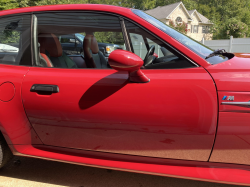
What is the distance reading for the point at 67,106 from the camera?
1732mm

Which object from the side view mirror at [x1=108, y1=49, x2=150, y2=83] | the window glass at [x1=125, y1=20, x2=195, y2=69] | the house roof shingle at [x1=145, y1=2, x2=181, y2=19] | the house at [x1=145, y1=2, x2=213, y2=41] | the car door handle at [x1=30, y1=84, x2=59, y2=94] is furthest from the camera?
the house at [x1=145, y1=2, x2=213, y2=41]

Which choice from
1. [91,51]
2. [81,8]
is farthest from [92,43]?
[81,8]

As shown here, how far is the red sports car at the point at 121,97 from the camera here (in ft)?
4.93

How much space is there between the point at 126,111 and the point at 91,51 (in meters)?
0.76

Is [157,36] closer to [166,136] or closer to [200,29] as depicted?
[166,136]

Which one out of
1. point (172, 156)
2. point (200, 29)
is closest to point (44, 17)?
point (172, 156)

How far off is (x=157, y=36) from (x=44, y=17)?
1059 millimetres

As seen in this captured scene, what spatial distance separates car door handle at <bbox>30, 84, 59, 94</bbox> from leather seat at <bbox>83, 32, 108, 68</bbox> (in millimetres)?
373

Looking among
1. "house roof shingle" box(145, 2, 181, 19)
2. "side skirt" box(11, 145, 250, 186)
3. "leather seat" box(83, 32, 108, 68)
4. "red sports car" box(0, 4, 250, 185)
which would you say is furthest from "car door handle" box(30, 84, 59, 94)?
"house roof shingle" box(145, 2, 181, 19)

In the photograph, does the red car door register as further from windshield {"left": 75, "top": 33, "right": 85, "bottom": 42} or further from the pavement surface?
the pavement surface

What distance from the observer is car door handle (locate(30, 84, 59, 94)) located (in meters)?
1.76

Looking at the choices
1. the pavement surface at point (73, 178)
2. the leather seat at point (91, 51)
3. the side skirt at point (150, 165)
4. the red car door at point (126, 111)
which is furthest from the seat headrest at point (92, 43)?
the pavement surface at point (73, 178)

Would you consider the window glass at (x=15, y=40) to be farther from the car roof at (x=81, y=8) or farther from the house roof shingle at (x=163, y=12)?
the house roof shingle at (x=163, y=12)

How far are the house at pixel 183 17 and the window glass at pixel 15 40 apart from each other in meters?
34.5
